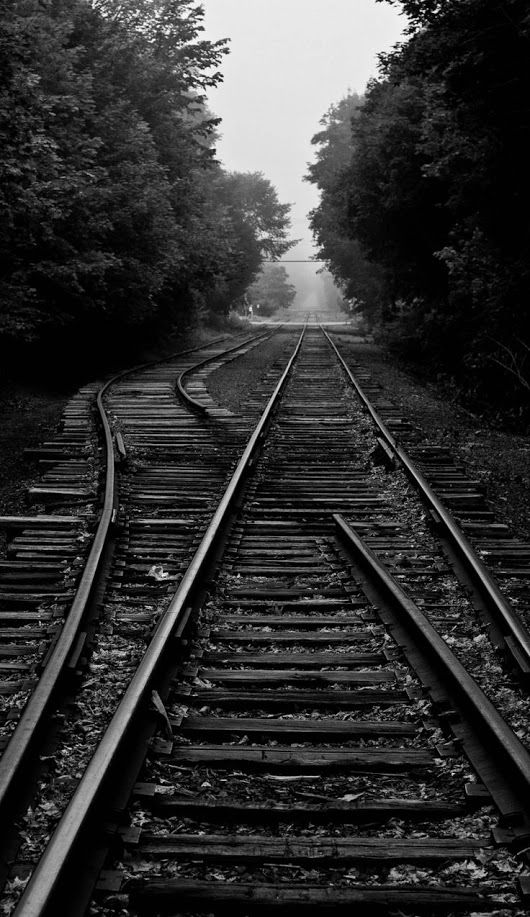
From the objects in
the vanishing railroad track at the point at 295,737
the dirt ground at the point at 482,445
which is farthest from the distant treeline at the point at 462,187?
the vanishing railroad track at the point at 295,737

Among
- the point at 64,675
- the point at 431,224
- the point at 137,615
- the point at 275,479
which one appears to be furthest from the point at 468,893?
the point at 431,224

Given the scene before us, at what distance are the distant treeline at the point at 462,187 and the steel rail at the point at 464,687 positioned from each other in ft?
31.7

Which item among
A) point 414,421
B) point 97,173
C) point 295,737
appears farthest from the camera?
point 97,173

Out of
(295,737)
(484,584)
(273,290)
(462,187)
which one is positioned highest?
(273,290)

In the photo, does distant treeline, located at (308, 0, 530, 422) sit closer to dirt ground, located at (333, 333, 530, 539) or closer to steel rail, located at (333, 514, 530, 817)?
dirt ground, located at (333, 333, 530, 539)

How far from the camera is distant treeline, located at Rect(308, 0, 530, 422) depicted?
13844mm

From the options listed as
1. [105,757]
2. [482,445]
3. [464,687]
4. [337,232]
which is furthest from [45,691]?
[337,232]

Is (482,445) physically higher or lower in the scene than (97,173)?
lower

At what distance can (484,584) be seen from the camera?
516 cm

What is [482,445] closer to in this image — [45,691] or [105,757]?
[45,691]

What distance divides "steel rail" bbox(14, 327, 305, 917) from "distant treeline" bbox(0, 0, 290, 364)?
724 cm

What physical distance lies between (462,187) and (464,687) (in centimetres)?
1599

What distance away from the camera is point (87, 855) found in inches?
103

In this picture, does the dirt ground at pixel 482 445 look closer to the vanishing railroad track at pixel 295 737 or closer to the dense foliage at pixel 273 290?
the vanishing railroad track at pixel 295 737
